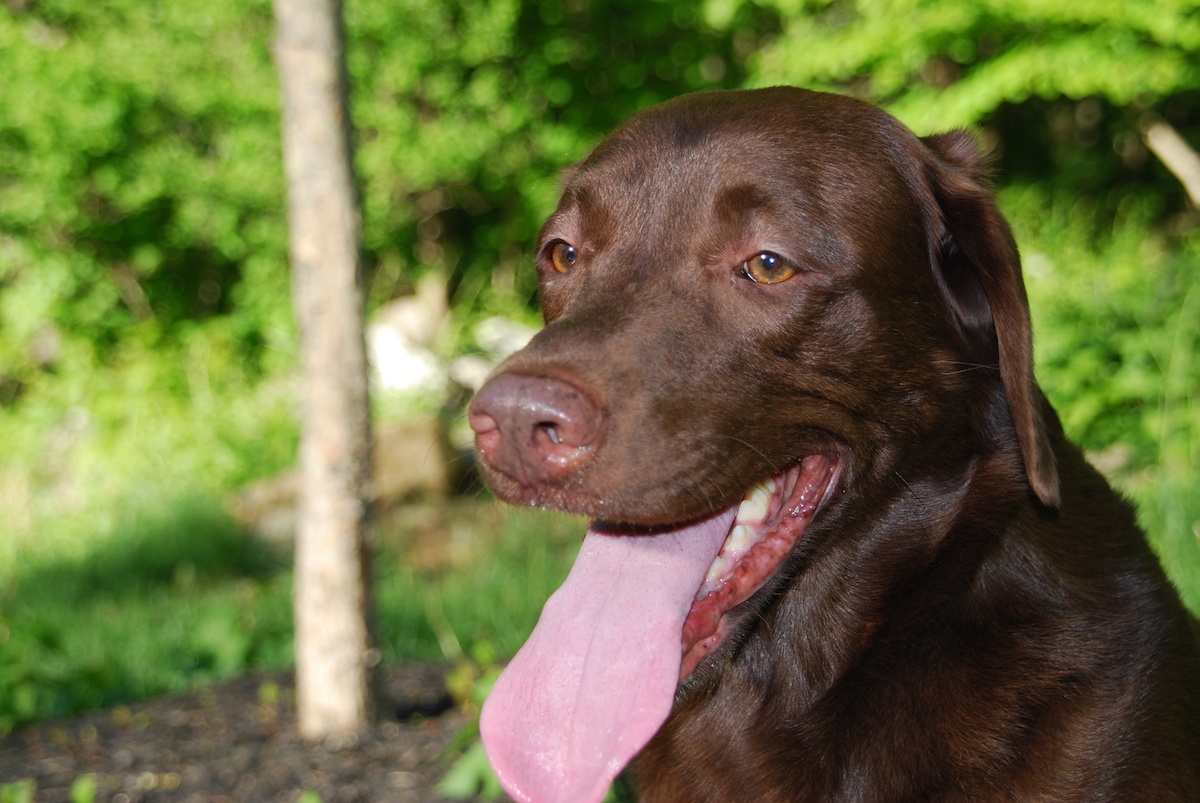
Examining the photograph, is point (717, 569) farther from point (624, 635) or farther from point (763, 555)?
point (624, 635)

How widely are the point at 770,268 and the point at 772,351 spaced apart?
0.17 metres

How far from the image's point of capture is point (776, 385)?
2.37m

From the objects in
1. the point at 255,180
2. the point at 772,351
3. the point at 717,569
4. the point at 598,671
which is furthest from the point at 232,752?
the point at 255,180

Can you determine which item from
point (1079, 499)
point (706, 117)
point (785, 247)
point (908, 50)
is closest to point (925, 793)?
point (1079, 499)

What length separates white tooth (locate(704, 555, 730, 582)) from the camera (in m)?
2.42

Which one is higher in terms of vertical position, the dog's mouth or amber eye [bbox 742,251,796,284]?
amber eye [bbox 742,251,796,284]

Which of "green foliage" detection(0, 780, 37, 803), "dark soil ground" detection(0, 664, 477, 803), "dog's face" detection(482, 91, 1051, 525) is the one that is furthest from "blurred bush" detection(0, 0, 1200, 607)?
"dog's face" detection(482, 91, 1051, 525)

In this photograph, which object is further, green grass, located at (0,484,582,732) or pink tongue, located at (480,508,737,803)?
green grass, located at (0,484,582,732)

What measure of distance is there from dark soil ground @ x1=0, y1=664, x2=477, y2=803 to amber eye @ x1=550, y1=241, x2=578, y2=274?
1.74 m

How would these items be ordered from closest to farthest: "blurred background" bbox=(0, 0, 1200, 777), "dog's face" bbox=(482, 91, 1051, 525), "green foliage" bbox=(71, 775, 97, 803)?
"dog's face" bbox=(482, 91, 1051, 525), "green foliage" bbox=(71, 775, 97, 803), "blurred background" bbox=(0, 0, 1200, 777)

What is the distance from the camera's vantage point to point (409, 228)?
42.3 feet

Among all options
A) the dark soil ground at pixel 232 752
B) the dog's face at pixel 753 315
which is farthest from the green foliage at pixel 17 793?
the dog's face at pixel 753 315

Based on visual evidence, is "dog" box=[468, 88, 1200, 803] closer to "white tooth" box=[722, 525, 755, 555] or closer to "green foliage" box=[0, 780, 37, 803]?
"white tooth" box=[722, 525, 755, 555]

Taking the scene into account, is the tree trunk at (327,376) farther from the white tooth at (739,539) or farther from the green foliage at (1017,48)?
the green foliage at (1017,48)
